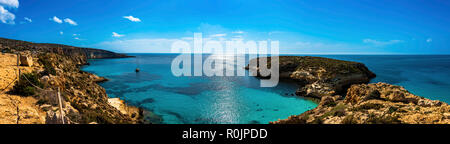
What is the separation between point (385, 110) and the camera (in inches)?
407

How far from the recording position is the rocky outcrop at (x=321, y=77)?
28547 mm

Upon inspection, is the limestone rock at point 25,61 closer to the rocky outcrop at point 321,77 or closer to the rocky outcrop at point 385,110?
the rocky outcrop at point 385,110

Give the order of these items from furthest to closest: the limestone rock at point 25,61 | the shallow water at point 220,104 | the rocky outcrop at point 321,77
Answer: the rocky outcrop at point 321,77, the shallow water at point 220,104, the limestone rock at point 25,61

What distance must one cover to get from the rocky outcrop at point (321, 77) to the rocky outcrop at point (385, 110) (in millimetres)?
11844

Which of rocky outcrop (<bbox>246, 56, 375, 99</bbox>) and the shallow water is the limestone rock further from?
rocky outcrop (<bbox>246, 56, 375, 99</bbox>)

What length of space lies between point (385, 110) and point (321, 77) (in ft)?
84.0

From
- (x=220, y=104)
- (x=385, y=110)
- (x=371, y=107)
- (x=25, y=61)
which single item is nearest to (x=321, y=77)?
(x=220, y=104)

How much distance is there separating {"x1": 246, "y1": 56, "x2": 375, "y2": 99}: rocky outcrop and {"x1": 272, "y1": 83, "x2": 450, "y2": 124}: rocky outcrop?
466 inches

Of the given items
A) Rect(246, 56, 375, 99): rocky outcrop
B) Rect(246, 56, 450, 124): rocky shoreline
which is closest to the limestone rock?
Rect(246, 56, 450, 124): rocky shoreline

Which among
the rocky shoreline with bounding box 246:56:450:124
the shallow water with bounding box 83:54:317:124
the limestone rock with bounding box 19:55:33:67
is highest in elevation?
the limestone rock with bounding box 19:55:33:67

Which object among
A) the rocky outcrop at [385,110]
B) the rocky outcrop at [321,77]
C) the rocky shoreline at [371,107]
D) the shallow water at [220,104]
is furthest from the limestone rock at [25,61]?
the rocky outcrop at [321,77]

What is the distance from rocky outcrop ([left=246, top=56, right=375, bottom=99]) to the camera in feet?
93.7
